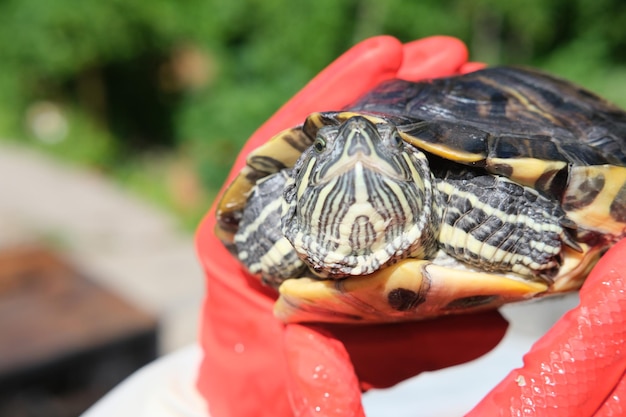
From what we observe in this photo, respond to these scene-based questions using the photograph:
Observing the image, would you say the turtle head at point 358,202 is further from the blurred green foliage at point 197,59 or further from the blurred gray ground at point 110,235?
the blurred green foliage at point 197,59

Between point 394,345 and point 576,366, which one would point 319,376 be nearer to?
point 394,345

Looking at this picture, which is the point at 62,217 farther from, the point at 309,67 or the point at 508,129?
the point at 508,129

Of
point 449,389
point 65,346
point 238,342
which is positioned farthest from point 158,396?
point 65,346

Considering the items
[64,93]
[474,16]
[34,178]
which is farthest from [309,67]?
[64,93]

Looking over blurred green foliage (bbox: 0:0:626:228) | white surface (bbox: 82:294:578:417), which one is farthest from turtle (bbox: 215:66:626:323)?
blurred green foliage (bbox: 0:0:626:228)

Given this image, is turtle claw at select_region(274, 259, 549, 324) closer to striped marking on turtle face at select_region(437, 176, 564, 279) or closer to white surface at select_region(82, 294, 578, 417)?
striped marking on turtle face at select_region(437, 176, 564, 279)
